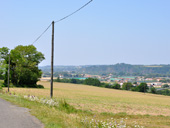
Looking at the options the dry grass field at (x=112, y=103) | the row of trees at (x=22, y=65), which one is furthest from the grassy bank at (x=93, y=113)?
the row of trees at (x=22, y=65)

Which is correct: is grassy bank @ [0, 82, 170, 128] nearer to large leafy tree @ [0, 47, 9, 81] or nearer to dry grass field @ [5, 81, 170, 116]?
dry grass field @ [5, 81, 170, 116]

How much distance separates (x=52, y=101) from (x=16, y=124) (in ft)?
24.5

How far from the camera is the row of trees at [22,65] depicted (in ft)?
270

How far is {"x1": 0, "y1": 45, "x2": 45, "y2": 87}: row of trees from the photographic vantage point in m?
82.2

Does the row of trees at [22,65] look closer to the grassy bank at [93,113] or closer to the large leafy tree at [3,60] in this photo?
the large leafy tree at [3,60]

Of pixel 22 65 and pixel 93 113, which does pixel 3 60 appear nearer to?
pixel 22 65

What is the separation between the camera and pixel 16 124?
11.3 meters

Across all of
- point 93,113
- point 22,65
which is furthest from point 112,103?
point 22,65

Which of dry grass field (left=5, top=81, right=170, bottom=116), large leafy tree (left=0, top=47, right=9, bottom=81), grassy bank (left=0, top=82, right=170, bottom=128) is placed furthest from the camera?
large leafy tree (left=0, top=47, right=9, bottom=81)

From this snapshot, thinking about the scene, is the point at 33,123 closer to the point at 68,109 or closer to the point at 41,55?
the point at 68,109

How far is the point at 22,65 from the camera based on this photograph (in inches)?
3297

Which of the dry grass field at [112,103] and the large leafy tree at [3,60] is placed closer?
the dry grass field at [112,103]

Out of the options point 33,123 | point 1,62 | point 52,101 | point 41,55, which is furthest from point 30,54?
point 33,123

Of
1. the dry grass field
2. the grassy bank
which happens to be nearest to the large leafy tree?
the dry grass field
